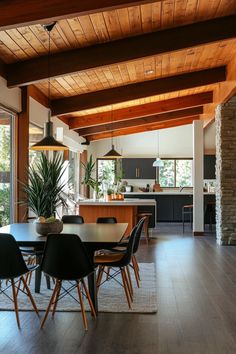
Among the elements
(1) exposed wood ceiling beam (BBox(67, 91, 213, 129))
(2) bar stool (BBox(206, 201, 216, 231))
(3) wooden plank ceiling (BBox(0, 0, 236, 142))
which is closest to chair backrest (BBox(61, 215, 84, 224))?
(3) wooden plank ceiling (BBox(0, 0, 236, 142))

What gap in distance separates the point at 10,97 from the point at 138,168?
27.3 ft

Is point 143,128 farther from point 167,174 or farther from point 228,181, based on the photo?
point 228,181

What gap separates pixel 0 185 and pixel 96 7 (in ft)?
9.56

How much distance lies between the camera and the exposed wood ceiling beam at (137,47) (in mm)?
5133

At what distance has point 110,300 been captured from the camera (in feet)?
14.4

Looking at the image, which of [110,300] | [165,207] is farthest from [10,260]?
[165,207]

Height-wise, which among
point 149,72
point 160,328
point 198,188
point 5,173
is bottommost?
point 160,328

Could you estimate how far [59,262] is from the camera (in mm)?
3648

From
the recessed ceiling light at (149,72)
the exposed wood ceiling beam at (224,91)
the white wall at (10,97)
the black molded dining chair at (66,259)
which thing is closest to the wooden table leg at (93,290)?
the black molded dining chair at (66,259)

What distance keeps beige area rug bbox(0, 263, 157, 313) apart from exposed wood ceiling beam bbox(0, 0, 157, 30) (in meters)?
2.70

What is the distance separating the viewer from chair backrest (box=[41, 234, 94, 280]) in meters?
3.59

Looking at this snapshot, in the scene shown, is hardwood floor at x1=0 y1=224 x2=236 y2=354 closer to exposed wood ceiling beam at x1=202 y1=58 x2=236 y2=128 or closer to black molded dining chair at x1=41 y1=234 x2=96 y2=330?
black molded dining chair at x1=41 y1=234 x2=96 y2=330

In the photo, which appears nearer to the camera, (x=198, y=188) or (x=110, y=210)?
(x=110, y=210)

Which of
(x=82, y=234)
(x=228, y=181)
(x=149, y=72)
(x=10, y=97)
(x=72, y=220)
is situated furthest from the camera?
(x=228, y=181)
